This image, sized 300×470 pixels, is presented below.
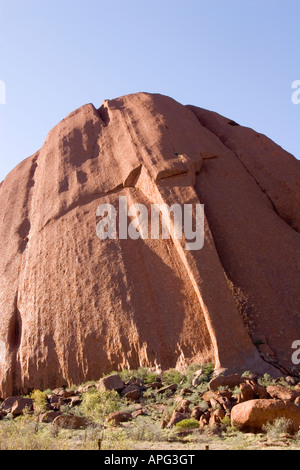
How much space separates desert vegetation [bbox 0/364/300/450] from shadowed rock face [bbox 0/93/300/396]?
1112 mm

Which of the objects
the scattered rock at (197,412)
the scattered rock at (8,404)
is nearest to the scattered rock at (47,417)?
the scattered rock at (8,404)

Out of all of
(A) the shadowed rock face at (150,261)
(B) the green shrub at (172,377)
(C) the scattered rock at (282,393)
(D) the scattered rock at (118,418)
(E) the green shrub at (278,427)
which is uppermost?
(A) the shadowed rock face at (150,261)

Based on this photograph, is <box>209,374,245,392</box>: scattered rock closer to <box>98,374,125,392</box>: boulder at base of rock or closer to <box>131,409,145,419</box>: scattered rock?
<box>131,409,145,419</box>: scattered rock

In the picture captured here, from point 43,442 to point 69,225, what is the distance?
12557 millimetres

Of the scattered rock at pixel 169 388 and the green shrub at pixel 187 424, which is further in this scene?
the scattered rock at pixel 169 388

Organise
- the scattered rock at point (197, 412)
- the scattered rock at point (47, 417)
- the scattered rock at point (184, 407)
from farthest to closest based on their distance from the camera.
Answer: the scattered rock at point (47, 417)
the scattered rock at point (184, 407)
the scattered rock at point (197, 412)

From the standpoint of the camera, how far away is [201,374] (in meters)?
14.0

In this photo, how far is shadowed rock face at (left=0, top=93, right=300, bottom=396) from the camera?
1570 centimetres

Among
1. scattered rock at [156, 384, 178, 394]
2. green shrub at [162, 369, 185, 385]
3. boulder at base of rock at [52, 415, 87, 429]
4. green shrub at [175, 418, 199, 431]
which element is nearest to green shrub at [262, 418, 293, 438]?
green shrub at [175, 418, 199, 431]

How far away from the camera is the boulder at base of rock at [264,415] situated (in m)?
10.6

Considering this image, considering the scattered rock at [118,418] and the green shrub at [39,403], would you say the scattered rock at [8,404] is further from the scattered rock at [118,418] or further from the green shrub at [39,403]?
the scattered rock at [118,418]

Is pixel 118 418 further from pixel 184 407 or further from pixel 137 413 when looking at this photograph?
pixel 184 407

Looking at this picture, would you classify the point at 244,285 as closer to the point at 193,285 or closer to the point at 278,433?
the point at 193,285
